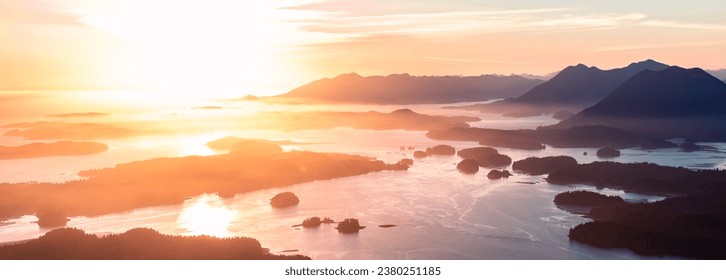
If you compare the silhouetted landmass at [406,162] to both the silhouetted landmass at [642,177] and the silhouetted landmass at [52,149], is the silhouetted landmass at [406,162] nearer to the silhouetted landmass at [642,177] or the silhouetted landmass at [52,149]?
the silhouetted landmass at [642,177]

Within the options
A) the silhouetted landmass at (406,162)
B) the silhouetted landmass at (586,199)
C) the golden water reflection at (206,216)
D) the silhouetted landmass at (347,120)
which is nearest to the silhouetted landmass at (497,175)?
the silhouetted landmass at (406,162)

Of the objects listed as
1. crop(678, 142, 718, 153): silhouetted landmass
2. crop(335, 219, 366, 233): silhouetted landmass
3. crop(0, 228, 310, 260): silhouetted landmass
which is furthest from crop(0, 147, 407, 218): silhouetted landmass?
crop(678, 142, 718, 153): silhouetted landmass

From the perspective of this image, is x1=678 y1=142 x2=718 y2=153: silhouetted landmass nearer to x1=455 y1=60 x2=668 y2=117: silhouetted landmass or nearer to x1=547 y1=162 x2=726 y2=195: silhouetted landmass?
x1=547 y1=162 x2=726 y2=195: silhouetted landmass

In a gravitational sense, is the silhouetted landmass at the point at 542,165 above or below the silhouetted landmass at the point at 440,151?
below

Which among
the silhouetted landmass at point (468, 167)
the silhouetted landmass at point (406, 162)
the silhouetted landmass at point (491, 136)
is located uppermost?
the silhouetted landmass at point (491, 136)

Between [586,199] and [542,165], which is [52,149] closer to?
[586,199]

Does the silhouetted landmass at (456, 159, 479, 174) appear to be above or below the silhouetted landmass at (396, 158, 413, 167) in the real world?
below

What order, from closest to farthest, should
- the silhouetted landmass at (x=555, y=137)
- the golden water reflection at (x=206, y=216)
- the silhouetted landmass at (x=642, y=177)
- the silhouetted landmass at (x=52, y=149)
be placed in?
the golden water reflection at (x=206, y=216) → the silhouetted landmass at (x=642, y=177) → the silhouetted landmass at (x=52, y=149) → the silhouetted landmass at (x=555, y=137)

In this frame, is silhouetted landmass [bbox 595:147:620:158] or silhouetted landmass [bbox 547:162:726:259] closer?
silhouetted landmass [bbox 547:162:726:259]
